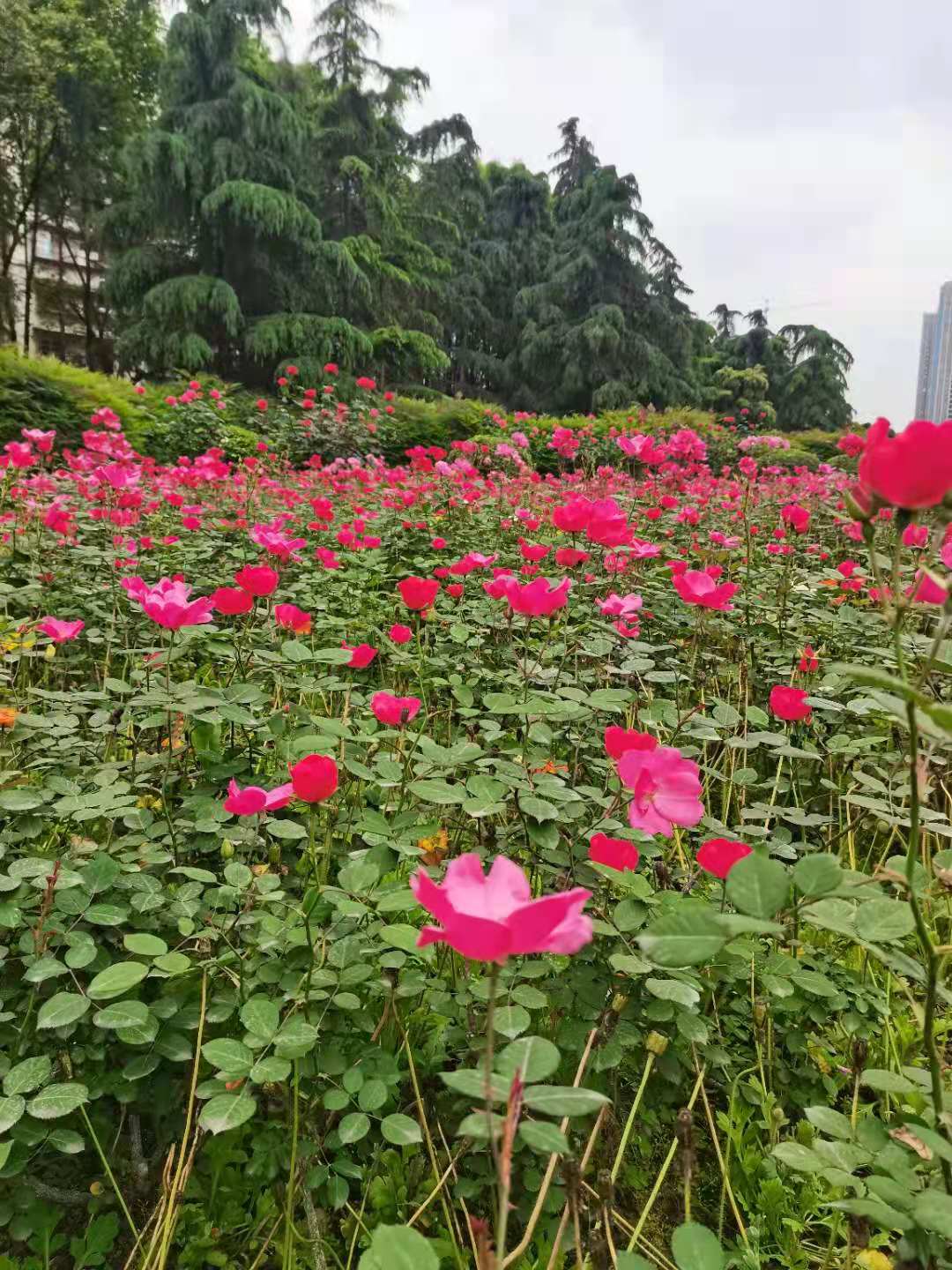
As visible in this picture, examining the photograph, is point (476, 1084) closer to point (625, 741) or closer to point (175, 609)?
point (625, 741)

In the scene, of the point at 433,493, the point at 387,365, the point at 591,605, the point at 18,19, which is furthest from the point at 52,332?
the point at 591,605

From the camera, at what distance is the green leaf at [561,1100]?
1.45ft

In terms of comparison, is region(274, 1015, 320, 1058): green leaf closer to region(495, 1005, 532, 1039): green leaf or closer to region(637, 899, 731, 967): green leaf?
region(495, 1005, 532, 1039): green leaf

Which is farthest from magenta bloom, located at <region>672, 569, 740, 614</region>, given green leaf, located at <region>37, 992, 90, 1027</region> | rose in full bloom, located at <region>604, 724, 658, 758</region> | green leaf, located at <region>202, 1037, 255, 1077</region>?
green leaf, located at <region>37, 992, 90, 1027</region>

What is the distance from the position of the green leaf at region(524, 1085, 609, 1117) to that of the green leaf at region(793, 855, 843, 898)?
0.70 feet

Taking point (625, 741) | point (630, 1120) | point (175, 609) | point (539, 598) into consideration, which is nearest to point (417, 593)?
point (539, 598)

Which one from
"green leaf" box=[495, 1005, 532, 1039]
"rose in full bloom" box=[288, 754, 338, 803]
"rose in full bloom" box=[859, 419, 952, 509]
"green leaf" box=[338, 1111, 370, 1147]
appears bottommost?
"green leaf" box=[338, 1111, 370, 1147]

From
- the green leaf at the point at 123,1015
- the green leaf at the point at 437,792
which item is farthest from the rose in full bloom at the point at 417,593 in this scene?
the green leaf at the point at 123,1015

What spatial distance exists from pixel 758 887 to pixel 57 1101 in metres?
0.77

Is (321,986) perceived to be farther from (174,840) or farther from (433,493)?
(433,493)

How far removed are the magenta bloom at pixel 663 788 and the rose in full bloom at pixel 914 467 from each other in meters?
0.35

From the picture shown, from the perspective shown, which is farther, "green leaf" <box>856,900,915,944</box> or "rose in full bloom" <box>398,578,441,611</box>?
"rose in full bloom" <box>398,578,441,611</box>

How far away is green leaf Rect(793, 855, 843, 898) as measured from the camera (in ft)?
1.67

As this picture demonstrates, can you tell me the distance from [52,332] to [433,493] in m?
28.3
